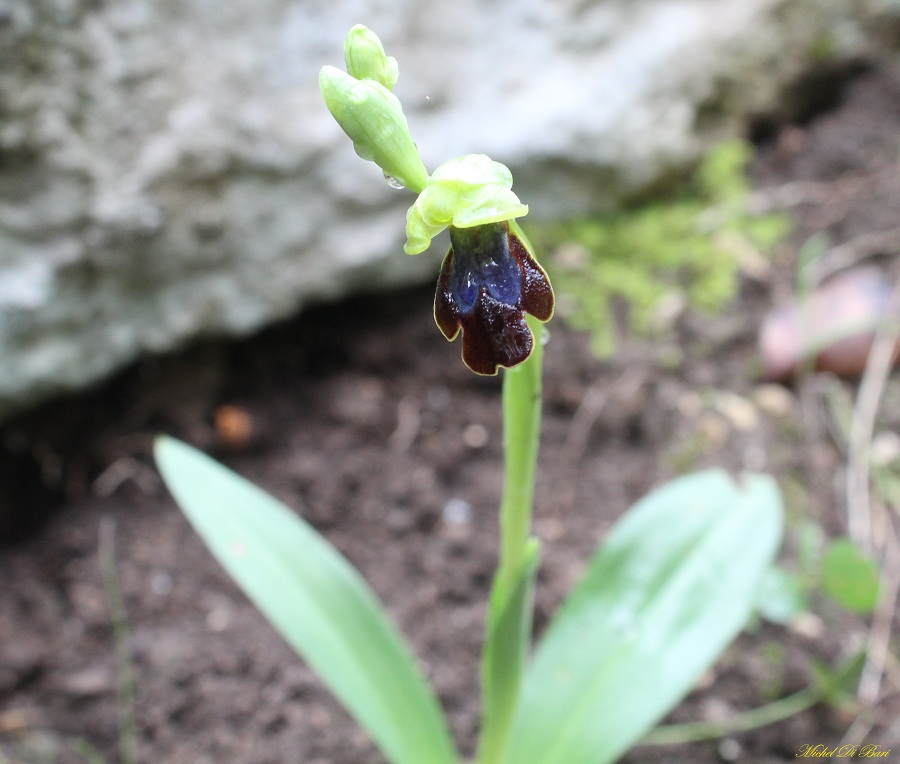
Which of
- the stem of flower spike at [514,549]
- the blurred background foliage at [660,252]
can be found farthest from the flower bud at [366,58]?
the blurred background foliage at [660,252]

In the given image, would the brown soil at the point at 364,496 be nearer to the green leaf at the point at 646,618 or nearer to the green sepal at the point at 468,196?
the green leaf at the point at 646,618

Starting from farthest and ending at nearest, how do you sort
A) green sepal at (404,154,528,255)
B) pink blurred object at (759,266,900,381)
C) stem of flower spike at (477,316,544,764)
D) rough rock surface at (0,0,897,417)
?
pink blurred object at (759,266,900,381), rough rock surface at (0,0,897,417), stem of flower spike at (477,316,544,764), green sepal at (404,154,528,255)

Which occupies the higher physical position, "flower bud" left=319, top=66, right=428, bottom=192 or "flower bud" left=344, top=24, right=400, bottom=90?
"flower bud" left=344, top=24, right=400, bottom=90

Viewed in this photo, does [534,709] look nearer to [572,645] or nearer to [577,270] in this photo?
[572,645]

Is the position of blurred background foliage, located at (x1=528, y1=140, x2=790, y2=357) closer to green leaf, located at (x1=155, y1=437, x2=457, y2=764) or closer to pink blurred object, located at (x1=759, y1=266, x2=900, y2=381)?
pink blurred object, located at (x1=759, y1=266, x2=900, y2=381)

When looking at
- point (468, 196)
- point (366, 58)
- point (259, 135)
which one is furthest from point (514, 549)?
point (259, 135)
